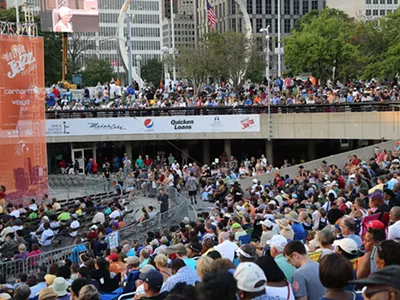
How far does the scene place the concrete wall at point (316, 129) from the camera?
33.1 m

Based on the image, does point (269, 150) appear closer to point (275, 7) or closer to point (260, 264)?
point (260, 264)

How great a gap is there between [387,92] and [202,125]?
984cm

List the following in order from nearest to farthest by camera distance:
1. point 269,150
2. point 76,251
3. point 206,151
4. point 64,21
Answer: point 76,251
point 269,150
point 206,151
point 64,21

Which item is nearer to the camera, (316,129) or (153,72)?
(316,129)

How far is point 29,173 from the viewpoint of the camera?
2661 centimetres

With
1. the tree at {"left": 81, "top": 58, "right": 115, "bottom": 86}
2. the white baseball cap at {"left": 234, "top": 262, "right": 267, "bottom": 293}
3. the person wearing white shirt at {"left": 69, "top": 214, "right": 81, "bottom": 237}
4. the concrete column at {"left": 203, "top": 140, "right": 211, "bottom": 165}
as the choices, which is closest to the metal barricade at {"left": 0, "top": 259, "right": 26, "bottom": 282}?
the person wearing white shirt at {"left": 69, "top": 214, "right": 81, "bottom": 237}

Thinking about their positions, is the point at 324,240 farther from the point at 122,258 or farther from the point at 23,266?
the point at 23,266

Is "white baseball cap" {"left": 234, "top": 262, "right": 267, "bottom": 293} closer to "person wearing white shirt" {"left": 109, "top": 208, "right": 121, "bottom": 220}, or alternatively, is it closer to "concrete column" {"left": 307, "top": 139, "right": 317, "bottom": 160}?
"person wearing white shirt" {"left": 109, "top": 208, "right": 121, "bottom": 220}

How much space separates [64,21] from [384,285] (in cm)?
5879

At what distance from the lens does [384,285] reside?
4160 mm

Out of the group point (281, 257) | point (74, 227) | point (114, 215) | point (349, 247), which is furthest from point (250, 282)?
point (114, 215)

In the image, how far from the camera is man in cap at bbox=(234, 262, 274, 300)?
5125 millimetres

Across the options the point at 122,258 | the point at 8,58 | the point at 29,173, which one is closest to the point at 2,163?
the point at 29,173

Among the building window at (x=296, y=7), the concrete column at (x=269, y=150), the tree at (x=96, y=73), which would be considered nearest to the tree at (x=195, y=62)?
the concrete column at (x=269, y=150)
